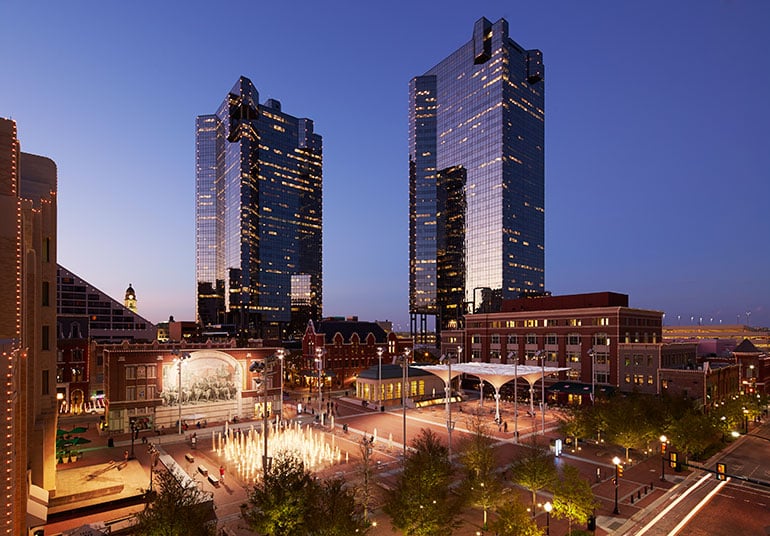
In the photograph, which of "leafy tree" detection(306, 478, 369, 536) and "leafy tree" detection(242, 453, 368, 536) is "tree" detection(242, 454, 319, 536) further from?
"leafy tree" detection(306, 478, 369, 536)

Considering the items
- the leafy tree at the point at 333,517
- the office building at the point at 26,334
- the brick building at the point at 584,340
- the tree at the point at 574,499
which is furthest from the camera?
the brick building at the point at 584,340

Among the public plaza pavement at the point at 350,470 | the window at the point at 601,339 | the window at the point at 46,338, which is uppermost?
the window at the point at 46,338

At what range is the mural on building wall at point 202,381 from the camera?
57.3 m

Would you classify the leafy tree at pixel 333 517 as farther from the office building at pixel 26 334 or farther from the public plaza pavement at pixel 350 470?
the office building at pixel 26 334

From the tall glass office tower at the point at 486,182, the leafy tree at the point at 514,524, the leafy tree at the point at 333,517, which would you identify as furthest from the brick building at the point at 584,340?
the tall glass office tower at the point at 486,182

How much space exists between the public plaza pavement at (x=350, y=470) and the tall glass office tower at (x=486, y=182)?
321 ft

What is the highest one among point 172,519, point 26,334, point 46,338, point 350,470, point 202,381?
point 26,334

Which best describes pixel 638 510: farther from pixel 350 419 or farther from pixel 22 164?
pixel 22 164

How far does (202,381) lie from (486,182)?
12312cm

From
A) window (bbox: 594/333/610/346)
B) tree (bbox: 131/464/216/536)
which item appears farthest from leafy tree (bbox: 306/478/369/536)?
window (bbox: 594/333/610/346)

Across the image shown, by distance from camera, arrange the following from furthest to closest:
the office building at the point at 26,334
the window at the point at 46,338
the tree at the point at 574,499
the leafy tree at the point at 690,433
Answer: the leafy tree at the point at 690,433
the window at the point at 46,338
the tree at the point at 574,499
the office building at the point at 26,334

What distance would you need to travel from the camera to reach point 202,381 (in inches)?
2368

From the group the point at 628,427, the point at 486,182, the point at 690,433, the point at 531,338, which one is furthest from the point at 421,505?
the point at 486,182

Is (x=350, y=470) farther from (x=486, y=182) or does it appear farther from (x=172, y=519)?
(x=486, y=182)
